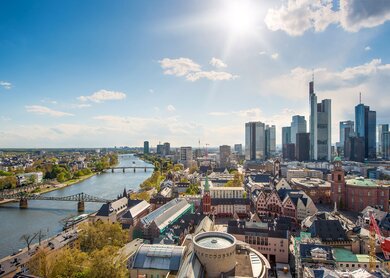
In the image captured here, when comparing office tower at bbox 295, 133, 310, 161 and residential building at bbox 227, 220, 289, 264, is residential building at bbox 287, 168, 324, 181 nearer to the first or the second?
residential building at bbox 227, 220, 289, 264

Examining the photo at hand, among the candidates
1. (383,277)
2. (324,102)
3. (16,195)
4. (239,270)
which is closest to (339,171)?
(383,277)

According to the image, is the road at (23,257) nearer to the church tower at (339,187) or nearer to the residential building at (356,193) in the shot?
the residential building at (356,193)

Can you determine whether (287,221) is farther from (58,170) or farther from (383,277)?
(58,170)

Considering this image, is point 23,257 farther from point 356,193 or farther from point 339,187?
point 356,193

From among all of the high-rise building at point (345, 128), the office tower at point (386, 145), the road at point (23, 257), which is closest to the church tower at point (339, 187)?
the road at point (23, 257)

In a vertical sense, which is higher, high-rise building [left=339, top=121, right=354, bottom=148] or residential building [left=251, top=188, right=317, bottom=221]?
high-rise building [left=339, top=121, right=354, bottom=148]

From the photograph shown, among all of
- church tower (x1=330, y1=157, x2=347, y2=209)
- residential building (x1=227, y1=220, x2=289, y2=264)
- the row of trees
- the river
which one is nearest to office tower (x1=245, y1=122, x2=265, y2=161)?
the river

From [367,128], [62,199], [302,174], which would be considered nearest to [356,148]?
[367,128]
